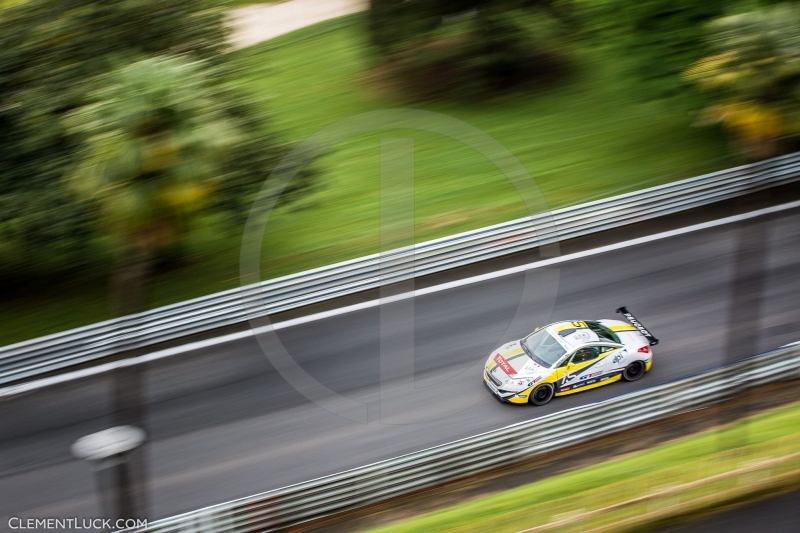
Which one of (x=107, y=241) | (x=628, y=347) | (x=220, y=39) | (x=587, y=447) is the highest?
(x=220, y=39)

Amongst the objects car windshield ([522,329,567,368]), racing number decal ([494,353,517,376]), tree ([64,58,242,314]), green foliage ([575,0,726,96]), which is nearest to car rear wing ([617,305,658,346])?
car windshield ([522,329,567,368])

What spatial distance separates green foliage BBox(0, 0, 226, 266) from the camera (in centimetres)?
1470

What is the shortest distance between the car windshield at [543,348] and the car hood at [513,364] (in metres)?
0.09

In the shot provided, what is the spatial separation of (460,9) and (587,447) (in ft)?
43.5

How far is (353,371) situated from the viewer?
14227 millimetres

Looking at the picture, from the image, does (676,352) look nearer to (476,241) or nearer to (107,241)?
(476,241)

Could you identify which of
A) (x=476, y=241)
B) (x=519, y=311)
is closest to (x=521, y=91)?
(x=476, y=241)

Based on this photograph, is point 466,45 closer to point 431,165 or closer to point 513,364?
point 431,165

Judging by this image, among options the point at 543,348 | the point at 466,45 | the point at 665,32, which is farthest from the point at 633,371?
the point at 466,45

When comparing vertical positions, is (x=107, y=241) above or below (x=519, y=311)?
above

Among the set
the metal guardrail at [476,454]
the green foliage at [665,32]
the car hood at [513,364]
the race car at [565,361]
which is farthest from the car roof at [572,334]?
the green foliage at [665,32]

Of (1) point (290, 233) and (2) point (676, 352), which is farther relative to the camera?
(1) point (290, 233)

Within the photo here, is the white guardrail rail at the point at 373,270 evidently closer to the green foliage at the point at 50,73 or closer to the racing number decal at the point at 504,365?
the green foliage at the point at 50,73

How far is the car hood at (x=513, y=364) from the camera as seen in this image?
12852 millimetres
